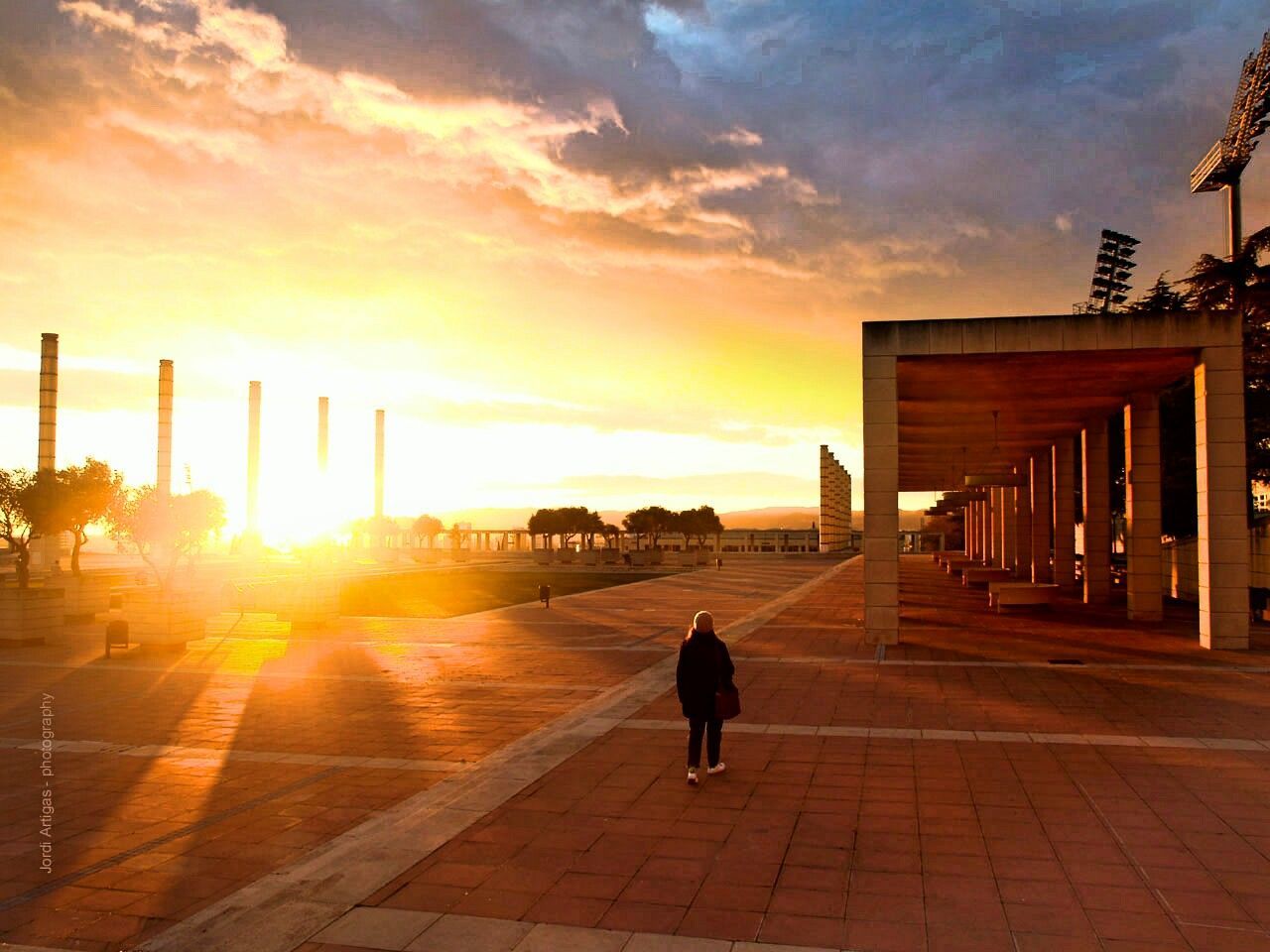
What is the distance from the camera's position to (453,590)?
34875 millimetres

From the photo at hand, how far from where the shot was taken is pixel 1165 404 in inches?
1294

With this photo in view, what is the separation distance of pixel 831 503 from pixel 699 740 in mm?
102045

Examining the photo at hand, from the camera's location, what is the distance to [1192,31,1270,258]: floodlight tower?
30.4 meters

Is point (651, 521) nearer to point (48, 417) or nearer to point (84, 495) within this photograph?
point (48, 417)

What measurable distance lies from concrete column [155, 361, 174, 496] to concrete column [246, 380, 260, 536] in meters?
17.0

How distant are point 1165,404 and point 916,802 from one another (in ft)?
102

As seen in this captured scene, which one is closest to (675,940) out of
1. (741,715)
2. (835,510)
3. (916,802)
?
(916,802)

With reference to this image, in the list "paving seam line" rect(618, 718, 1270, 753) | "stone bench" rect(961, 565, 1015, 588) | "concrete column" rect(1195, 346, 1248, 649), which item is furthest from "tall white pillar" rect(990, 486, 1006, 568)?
"paving seam line" rect(618, 718, 1270, 753)

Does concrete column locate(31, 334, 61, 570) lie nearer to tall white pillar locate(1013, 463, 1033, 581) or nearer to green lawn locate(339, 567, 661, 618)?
green lawn locate(339, 567, 661, 618)

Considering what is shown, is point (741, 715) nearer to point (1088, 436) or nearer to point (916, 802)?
point (916, 802)

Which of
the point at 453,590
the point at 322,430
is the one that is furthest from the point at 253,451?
the point at 453,590

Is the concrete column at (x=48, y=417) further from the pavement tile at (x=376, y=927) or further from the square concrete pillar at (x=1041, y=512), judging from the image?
the pavement tile at (x=376, y=927)

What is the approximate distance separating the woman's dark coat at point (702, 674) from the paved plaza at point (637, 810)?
2.17 ft

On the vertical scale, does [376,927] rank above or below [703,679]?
below
